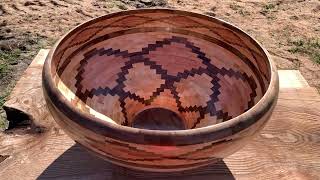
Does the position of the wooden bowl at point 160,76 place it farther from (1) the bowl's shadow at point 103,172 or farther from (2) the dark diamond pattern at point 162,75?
Result: (1) the bowl's shadow at point 103,172

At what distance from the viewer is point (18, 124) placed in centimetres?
123

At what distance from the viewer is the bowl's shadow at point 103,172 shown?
104cm

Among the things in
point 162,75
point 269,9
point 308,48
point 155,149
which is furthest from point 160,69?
point 269,9

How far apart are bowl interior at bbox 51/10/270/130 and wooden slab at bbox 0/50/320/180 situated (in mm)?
127

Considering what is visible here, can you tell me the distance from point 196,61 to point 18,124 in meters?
0.55

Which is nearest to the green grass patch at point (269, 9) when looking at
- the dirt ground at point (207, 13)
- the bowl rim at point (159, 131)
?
the dirt ground at point (207, 13)

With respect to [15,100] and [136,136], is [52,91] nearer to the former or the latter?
[136,136]

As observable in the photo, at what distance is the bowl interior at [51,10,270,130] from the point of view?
1.09m

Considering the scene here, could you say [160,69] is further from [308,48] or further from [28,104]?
[308,48]

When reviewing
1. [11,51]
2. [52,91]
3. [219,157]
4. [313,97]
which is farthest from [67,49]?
[11,51]

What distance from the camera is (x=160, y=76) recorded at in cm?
131

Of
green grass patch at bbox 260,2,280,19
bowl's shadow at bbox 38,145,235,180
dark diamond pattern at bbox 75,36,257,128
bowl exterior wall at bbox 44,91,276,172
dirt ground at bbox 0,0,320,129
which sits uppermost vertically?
bowl exterior wall at bbox 44,91,276,172

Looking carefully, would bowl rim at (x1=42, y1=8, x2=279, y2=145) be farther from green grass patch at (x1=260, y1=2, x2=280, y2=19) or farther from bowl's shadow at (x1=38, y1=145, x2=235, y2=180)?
green grass patch at (x1=260, y1=2, x2=280, y2=19)

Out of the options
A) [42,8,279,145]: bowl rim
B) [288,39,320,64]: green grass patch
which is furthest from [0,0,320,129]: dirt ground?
[42,8,279,145]: bowl rim
